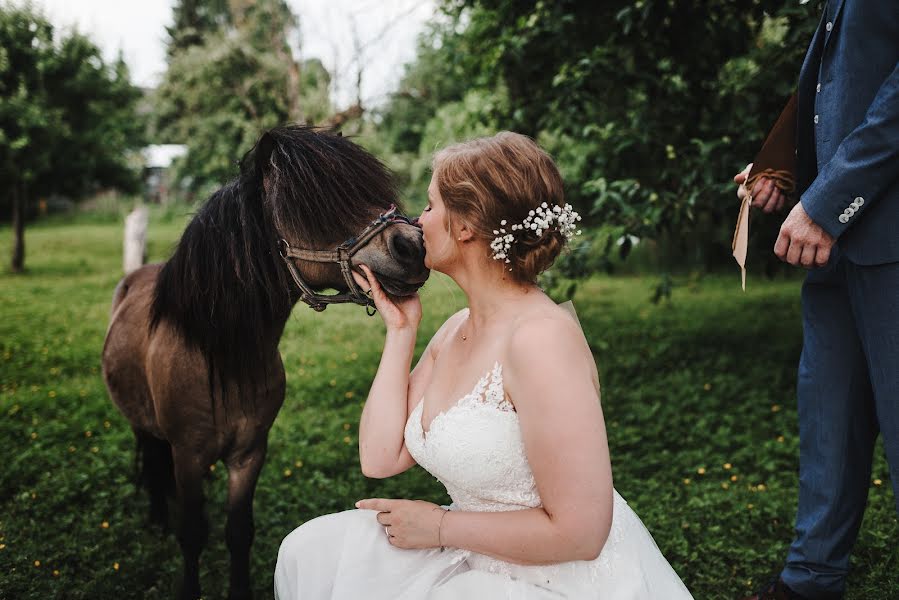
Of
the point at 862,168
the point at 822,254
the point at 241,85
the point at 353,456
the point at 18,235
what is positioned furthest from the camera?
the point at 241,85

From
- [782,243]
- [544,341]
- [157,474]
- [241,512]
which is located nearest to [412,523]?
[544,341]

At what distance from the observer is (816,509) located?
244 centimetres

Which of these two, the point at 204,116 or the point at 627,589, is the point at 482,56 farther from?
the point at 204,116

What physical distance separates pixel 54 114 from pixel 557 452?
16097 millimetres

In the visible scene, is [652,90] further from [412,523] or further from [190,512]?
[412,523]

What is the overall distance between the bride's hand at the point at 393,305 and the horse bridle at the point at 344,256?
57 mm

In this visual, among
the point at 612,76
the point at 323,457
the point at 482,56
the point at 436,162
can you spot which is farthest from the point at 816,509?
the point at 482,56

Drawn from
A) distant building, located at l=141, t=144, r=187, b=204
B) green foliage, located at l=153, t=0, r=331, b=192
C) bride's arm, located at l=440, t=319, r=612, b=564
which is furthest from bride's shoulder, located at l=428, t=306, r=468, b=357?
distant building, located at l=141, t=144, r=187, b=204

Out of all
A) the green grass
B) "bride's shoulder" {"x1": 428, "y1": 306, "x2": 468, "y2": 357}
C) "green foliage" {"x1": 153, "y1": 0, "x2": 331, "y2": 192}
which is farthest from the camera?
Answer: "green foliage" {"x1": 153, "y1": 0, "x2": 331, "y2": 192}

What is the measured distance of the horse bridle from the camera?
7.61ft

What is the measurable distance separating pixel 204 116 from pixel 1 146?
19.6 feet

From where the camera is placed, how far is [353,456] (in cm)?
486

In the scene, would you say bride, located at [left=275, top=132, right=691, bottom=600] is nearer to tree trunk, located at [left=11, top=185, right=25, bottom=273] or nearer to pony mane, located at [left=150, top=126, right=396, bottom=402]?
pony mane, located at [left=150, top=126, right=396, bottom=402]

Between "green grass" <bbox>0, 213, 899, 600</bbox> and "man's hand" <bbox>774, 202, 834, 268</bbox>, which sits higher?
"man's hand" <bbox>774, 202, 834, 268</bbox>
